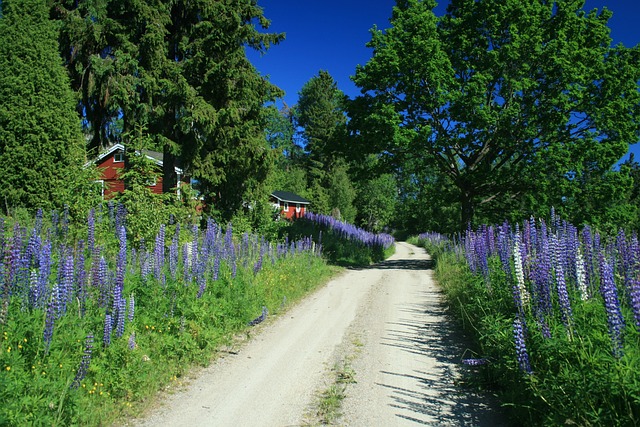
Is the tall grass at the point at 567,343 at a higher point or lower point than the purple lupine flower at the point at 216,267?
lower

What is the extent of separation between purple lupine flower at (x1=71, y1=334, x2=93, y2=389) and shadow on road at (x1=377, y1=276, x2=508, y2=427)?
9.65 feet

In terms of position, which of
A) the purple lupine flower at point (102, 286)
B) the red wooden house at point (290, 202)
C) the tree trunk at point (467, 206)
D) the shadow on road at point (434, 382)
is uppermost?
the red wooden house at point (290, 202)

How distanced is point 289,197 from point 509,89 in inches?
1468

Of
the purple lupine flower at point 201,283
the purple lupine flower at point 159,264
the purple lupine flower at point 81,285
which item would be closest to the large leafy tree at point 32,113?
the purple lupine flower at point 159,264

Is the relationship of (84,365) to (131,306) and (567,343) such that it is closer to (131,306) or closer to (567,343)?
(131,306)

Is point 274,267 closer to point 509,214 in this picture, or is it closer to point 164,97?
point 164,97

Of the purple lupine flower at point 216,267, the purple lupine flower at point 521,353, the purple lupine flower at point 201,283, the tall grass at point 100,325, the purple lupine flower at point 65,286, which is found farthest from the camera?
the purple lupine flower at point 216,267

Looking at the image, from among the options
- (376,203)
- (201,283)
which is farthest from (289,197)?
(201,283)

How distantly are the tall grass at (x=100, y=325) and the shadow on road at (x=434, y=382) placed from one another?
2446 mm

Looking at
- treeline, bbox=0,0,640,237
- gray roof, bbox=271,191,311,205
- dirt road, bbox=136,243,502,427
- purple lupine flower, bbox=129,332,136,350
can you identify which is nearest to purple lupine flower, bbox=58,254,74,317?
purple lupine flower, bbox=129,332,136,350

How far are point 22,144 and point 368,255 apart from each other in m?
15.8

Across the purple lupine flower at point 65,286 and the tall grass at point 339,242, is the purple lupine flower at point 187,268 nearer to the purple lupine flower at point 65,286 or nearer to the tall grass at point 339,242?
the purple lupine flower at point 65,286

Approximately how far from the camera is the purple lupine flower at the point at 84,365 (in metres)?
3.72

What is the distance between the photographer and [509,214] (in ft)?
63.5
